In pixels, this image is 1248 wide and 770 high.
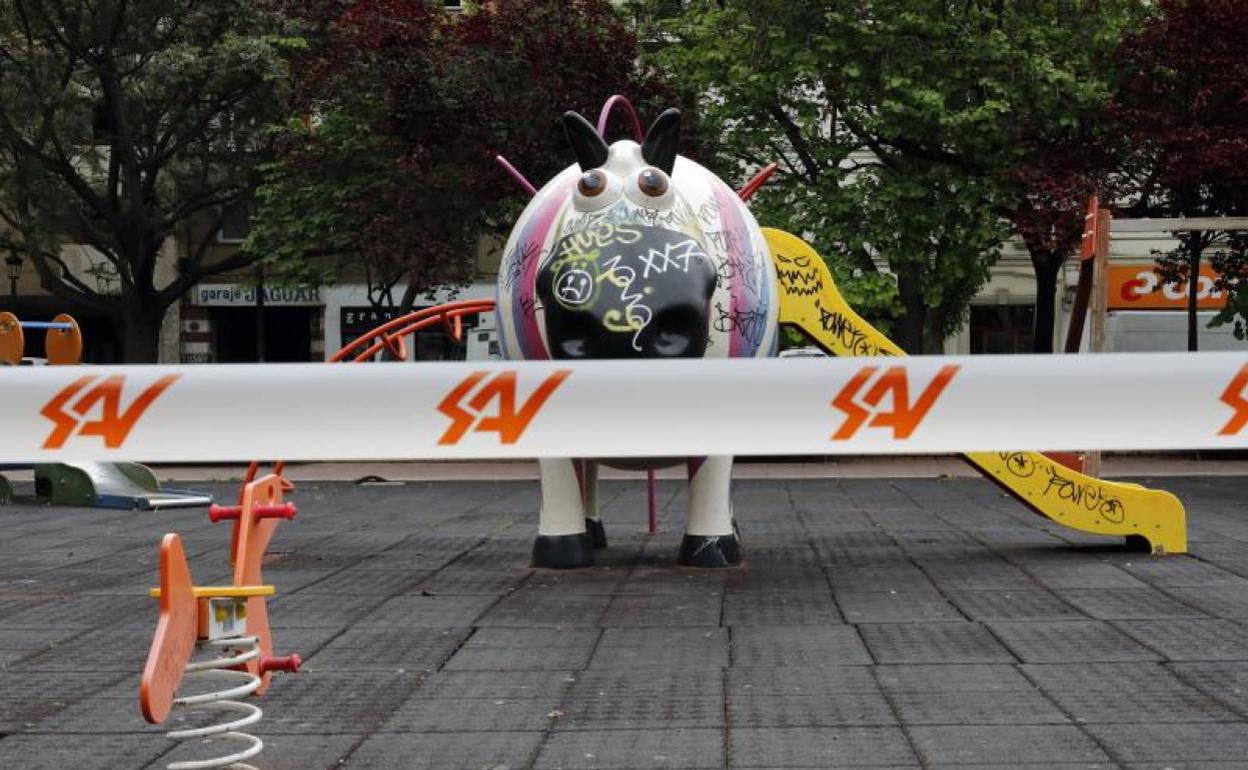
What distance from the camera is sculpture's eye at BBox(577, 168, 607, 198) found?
30.8 feet

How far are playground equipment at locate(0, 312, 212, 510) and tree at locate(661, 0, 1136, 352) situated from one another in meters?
9.12

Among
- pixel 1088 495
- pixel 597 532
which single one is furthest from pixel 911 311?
pixel 597 532

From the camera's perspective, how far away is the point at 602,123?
10.4 meters

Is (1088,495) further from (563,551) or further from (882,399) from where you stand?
(882,399)

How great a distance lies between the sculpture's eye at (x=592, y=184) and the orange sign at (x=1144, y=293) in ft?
72.2

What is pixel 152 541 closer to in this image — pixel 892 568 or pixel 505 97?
pixel 892 568

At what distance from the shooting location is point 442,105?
22188mm

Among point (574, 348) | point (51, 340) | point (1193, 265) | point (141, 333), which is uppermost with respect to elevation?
point (1193, 265)

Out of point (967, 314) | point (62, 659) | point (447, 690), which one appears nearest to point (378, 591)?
point (62, 659)

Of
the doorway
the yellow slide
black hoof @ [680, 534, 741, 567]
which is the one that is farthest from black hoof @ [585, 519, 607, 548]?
the doorway

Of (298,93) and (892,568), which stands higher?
(298,93)

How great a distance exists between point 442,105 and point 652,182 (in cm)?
1335

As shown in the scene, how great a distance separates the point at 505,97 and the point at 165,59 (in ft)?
18.4

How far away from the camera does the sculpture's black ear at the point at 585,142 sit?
9680 mm
